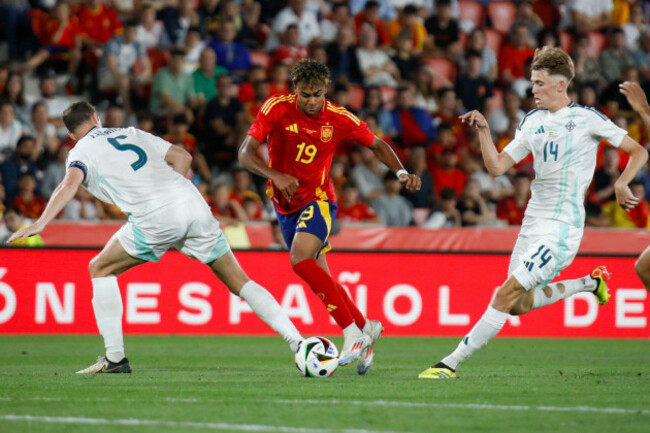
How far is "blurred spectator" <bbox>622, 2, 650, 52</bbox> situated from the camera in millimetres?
19195

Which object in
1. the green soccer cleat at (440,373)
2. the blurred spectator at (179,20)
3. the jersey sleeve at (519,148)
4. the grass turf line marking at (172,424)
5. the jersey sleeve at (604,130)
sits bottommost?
the green soccer cleat at (440,373)

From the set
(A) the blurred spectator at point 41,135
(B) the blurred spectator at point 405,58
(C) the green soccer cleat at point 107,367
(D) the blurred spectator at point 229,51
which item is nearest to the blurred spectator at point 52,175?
(A) the blurred spectator at point 41,135

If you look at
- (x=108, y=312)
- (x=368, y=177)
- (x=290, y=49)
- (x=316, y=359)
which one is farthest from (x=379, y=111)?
(x=316, y=359)

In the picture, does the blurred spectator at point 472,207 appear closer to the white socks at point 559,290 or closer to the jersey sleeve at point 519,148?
the white socks at point 559,290

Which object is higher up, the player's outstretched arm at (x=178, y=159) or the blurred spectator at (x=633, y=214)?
the player's outstretched arm at (x=178, y=159)

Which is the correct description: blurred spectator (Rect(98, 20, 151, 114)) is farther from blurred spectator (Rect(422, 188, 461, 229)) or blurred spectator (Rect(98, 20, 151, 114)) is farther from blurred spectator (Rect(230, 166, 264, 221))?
blurred spectator (Rect(422, 188, 461, 229))

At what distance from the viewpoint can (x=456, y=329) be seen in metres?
13.0

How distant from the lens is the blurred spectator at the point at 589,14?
19.4 metres

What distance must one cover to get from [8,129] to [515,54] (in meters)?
8.89

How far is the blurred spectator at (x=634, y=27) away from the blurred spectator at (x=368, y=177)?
637cm

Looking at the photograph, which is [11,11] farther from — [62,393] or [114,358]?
[62,393]

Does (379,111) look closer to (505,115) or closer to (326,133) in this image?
(505,115)

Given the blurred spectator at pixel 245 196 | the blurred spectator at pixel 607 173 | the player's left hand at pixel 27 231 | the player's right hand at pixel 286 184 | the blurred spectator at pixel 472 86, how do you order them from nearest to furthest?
1. the player's left hand at pixel 27 231
2. the player's right hand at pixel 286 184
3. the blurred spectator at pixel 245 196
4. the blurred spectator at pixel 607 173
5. the blurred spectator at pixel 472 86

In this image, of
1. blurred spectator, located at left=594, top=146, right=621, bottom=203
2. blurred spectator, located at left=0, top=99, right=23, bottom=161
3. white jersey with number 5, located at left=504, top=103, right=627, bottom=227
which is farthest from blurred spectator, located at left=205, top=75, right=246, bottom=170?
white jersey with number 5, located at left=504, top=103, right=627, bottom=227
